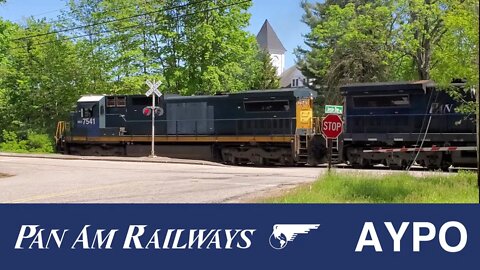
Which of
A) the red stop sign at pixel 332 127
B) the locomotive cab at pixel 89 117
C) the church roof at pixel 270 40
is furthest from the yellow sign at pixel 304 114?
the church roof at pixel 270 40

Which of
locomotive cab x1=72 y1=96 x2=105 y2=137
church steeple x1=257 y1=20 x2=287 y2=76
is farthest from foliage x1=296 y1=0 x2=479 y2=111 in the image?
church steeple x1=257 y1=20 x2=287 y2=76

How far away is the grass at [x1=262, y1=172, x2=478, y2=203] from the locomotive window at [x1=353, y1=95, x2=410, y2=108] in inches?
355

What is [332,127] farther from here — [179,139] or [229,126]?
[179,139]

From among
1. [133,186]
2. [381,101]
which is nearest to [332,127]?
[133,186]

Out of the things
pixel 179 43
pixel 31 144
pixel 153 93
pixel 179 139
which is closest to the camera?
pixel 153 93

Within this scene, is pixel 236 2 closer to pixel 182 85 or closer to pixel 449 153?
pixel 182 85

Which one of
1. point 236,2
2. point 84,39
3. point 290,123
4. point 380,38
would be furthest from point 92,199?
point 84,39

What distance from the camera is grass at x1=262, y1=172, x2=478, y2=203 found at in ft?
31.4

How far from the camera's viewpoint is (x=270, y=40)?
457 feet

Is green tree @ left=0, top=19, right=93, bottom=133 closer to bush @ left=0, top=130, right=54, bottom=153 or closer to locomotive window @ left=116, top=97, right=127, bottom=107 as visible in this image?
bush @ left=0, top=130, right=54, bottom=153

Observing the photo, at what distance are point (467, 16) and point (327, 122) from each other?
232 inches

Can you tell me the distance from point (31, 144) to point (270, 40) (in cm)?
10651

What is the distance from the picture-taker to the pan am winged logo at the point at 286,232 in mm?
5695

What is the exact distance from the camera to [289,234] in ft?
18.8
